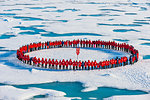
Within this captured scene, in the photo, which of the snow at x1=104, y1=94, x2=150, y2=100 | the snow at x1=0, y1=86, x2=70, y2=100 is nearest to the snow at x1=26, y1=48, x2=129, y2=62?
the snow at x1=0, y1=86, x2=70, y2=100

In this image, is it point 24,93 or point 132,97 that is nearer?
point 132,97

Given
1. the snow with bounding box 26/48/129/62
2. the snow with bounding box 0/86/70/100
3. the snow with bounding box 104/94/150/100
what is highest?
the snow with bounding box 26/48/129/62

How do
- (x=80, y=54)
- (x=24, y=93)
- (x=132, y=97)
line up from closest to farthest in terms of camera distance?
(x=132, y=97), (x=24, y=93), (x=80, y=54)

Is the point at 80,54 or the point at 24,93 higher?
the point at 80,54

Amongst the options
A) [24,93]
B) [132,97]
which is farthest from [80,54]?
[132,97]

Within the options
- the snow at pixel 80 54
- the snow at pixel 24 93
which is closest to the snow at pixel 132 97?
the snow at pixel 24 93

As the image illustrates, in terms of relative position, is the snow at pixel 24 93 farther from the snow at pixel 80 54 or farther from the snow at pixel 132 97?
the snow at pixel 80 54

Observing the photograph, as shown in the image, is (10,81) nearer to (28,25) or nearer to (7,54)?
(7,54)

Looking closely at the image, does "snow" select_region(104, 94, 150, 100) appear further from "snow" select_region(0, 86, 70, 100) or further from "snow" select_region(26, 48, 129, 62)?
"snow" select_region(26, 48, 129, 62)

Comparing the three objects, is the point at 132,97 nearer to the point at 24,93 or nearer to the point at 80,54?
the point at 24,93
